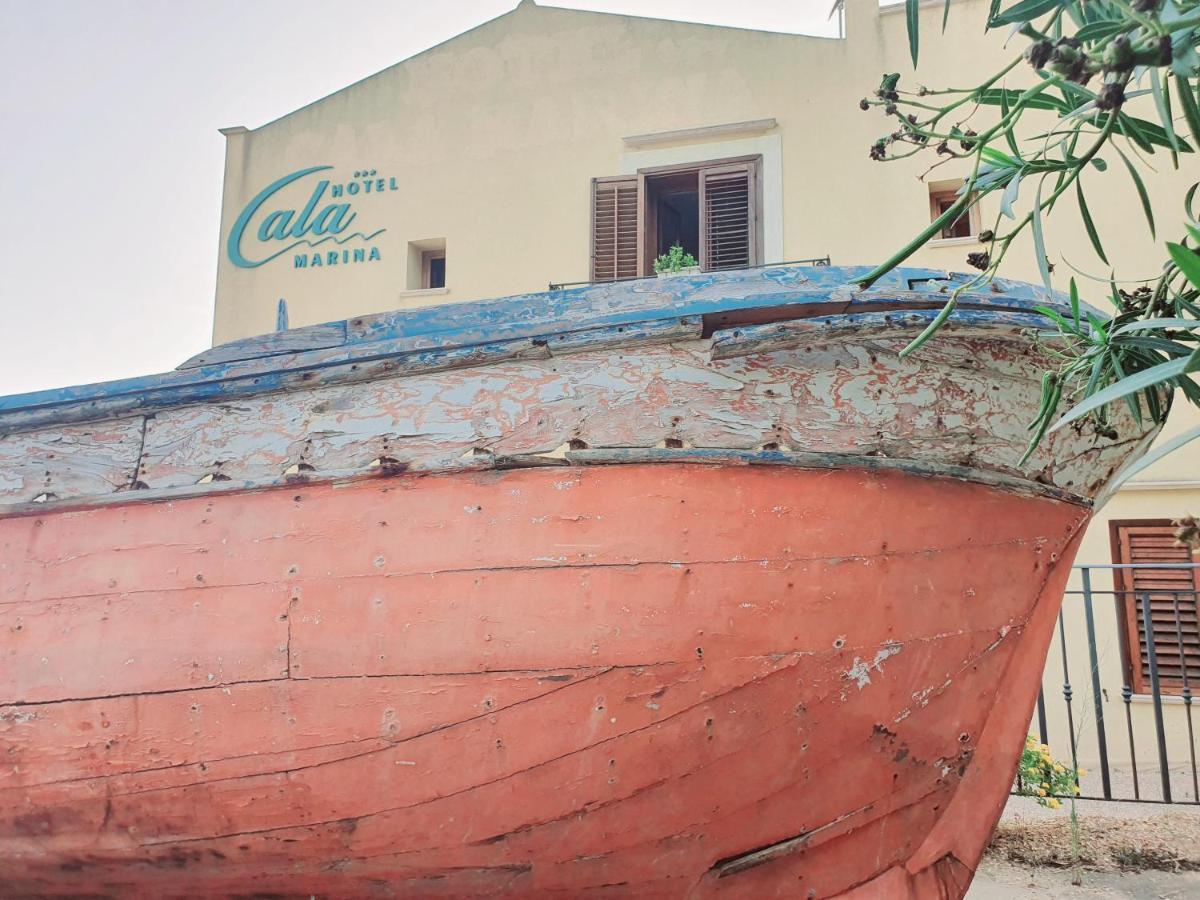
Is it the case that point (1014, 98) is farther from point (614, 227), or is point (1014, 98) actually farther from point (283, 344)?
point (614, 227)

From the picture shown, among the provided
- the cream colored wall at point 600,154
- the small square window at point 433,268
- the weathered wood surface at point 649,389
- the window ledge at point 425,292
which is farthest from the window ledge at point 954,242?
the weathered wood surface at point 649,389

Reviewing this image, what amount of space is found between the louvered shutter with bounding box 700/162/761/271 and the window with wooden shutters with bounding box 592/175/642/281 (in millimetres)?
658

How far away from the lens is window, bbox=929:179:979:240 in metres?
7.86

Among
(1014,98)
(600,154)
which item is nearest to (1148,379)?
(1014,98)

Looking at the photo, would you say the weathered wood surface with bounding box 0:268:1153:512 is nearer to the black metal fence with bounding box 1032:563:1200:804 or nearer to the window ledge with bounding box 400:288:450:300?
the black metal fence with bounding box 1032:563:1200:804

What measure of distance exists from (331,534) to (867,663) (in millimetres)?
1557

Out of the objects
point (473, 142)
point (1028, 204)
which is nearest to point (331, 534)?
point (1028, 204)

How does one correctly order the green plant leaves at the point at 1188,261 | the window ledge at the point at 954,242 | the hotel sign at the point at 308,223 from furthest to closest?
1. the hotel sign at the point at 308,223
2. the window ledge at the point at 954,242
3. the green plant leaves at the point at 1188,261

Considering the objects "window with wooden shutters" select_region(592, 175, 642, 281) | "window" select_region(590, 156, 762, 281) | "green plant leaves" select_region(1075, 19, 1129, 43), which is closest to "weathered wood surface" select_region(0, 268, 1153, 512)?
"green plant leaves" select_region(1075, 19, 1129, 43)

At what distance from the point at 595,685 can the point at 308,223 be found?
8.50 metres

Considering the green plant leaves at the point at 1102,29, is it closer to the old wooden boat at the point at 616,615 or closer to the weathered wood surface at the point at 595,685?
the old wooden boat at the point at 616,615

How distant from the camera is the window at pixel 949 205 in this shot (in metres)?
7.86

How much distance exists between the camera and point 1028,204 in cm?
700

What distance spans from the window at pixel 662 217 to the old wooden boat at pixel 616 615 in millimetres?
5634
